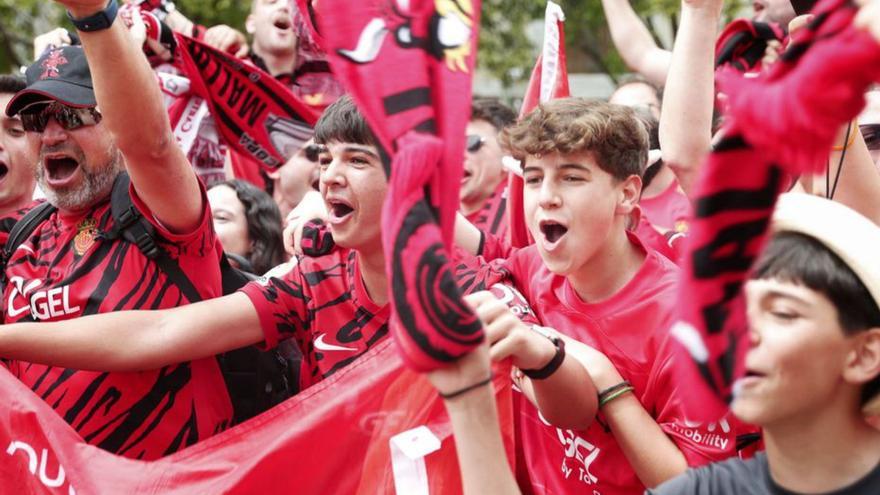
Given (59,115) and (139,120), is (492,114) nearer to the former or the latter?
(59,115)

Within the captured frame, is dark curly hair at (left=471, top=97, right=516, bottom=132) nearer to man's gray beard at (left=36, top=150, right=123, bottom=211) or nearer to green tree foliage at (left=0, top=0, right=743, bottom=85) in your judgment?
man's gray beard at (left=36, top=150, right=123, bottom=211)

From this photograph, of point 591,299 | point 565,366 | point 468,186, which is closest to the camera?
point 565,366

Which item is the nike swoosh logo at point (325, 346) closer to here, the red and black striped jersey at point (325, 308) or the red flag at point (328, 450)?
the red and black striped jersey at point (325, 308)

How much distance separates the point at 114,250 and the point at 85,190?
0.76 feet

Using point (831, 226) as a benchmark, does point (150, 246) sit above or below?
below

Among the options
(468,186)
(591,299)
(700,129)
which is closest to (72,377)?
(591,299)

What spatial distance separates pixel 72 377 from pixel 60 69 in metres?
0.94

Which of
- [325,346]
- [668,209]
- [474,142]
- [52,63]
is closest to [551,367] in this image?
[325,346]

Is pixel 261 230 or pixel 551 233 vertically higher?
pixel 551 233

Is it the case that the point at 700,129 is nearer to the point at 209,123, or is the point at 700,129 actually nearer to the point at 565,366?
the point at 565,366

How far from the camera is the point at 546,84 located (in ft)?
12.7

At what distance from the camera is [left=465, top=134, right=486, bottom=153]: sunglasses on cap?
559 centimetres

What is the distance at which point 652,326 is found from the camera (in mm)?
2783

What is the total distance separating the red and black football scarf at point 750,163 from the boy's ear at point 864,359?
39cm
